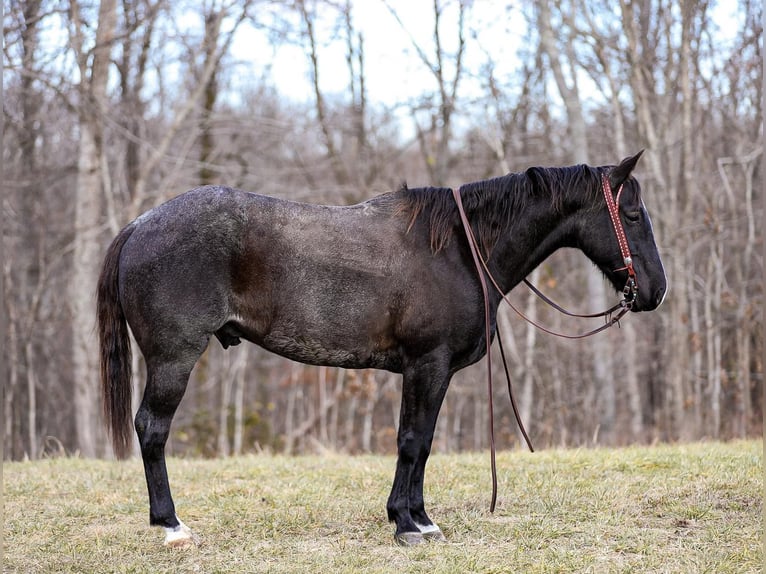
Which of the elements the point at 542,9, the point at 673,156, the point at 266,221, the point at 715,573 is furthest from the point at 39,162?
the point at 715,573

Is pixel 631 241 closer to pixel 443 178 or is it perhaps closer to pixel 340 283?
pixel 340 283

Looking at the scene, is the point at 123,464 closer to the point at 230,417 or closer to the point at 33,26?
the point at 33,26

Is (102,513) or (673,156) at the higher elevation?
(673,156)

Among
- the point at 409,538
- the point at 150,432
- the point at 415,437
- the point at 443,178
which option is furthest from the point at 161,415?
the point at 443,178

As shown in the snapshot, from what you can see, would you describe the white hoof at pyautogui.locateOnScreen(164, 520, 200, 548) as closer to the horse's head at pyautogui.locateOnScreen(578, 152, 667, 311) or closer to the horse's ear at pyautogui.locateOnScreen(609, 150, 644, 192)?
the horse's head at pyautogui.locateOnScreen(578, 152, 667, 311)

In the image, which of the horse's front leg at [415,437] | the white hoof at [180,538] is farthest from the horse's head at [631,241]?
the white hoof at [180,538]

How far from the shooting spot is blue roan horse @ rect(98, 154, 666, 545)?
430 centimetres

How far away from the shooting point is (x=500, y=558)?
13.1ft

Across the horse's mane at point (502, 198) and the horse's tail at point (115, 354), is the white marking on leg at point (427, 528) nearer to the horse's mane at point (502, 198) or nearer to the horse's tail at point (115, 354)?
the horse's mane at point (502, 198)

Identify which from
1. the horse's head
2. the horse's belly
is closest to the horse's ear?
the horse's head

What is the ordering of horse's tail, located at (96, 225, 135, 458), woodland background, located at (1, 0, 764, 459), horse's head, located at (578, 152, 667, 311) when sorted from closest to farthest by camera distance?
1. horse's tail, located at (96, 225, 135, 458)
2. horse's head, located at (578, 152, 667, 311)
3. woodland background, located at (1, 0, 764, 459)

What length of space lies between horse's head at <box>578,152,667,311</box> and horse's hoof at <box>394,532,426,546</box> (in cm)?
193

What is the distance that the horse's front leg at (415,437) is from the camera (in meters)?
4.44

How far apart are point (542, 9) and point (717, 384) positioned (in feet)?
24.0
